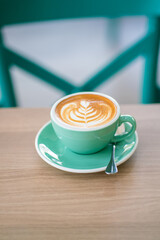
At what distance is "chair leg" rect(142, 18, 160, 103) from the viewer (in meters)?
1.03

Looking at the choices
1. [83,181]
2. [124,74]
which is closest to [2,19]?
[83,181]

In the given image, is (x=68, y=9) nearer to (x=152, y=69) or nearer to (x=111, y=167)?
(x=152, y=69)

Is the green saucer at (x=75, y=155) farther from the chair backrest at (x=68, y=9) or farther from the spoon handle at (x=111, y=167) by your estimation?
the chair backrest at (x=68, y=9)

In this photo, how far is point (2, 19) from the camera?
0.96 metres

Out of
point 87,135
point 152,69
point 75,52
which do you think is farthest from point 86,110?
point 75,52

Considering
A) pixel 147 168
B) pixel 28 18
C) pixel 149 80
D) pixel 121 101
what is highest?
pixel 28 18

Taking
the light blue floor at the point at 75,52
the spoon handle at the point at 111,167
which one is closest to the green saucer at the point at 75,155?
the spoon handle at the point at 111,167

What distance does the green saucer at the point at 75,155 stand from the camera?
477 mm

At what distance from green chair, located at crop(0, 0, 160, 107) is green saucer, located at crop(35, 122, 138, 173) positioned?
545 millimetres

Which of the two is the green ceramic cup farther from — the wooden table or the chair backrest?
the chair backrest

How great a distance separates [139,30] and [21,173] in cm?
251

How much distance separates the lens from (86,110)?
542 millimetres

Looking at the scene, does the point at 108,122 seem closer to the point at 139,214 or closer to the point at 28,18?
the point at 139,214

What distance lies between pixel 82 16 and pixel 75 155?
0.65m
